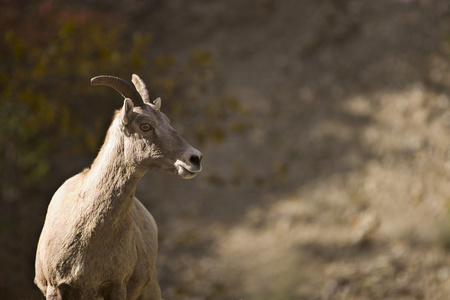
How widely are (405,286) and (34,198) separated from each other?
6208 mm

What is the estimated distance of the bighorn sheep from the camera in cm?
464

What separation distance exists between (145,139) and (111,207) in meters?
0.55

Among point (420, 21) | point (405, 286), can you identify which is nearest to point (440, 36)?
point (420, 21)

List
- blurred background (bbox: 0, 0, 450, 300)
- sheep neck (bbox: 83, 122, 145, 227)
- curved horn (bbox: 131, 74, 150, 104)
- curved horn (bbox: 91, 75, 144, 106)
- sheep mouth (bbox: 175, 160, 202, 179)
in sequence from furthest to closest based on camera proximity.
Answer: blurred background (bbox: 0, 0, 450, 300), curved horn (bbox: 131, 74, 150, 104), sheep neck (bbox: 83, 122, 145, 227), curved horn (bbox: 91, 75, 144, 106), sheep mouth (bbox: 175, 160, 202, 179)

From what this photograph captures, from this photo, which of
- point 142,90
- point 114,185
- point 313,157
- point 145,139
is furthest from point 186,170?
point 313,157

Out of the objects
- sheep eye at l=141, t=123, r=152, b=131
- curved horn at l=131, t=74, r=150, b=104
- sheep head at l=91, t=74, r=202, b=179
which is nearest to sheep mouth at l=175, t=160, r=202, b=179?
sheep head at l=91, t=74, r=202, b=179

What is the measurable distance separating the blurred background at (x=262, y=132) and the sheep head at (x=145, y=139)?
4.77 meters

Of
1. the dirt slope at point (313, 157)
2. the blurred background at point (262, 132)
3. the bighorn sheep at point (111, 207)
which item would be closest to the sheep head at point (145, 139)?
the bighorn sheep at point (111, 207)

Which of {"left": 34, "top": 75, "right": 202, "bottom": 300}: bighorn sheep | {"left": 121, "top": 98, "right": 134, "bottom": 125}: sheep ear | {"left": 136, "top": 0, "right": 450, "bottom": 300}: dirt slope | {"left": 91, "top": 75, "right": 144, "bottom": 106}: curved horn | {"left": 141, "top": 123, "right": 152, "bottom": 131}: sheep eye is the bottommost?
{"left": 34, "top": 75, "right": 202, "bottom": 300}: bighorn sheep

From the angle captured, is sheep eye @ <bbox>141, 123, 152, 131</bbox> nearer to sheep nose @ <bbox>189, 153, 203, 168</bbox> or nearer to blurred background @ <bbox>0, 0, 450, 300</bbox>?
sheep nose @ <bbox>189, 153, 203, 168</bbox>

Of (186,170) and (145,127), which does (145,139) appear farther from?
(186,170)

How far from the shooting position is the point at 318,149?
39.5 ft

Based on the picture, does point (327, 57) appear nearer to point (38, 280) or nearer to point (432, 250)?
point (432, 250)

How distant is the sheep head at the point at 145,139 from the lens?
15.1ft
